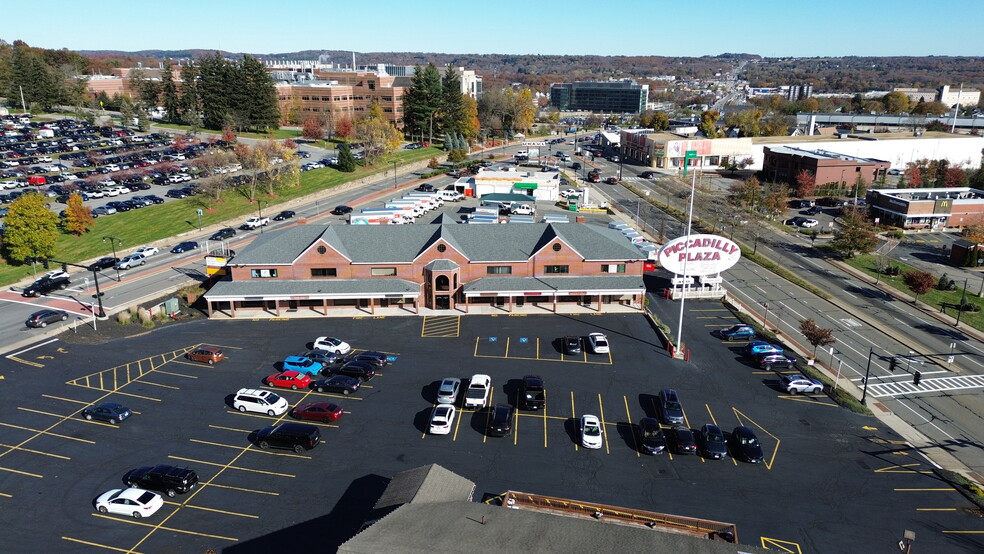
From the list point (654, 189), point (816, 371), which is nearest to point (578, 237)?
point (816, 371)

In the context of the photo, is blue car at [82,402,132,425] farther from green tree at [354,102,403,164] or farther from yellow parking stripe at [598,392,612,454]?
green tree at [354,102,403,164]

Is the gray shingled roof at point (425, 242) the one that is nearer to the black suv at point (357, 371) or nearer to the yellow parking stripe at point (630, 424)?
the black suv at point (357, 371)

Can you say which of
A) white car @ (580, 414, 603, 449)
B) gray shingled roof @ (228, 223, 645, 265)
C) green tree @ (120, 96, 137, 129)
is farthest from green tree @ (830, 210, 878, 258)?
green tree @ (120, 96, 137, 129)

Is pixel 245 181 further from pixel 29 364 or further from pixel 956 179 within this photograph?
pixel 956 179

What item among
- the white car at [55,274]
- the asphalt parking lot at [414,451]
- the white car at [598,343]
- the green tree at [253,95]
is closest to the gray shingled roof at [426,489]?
the asphalt parking lot at [414,451]

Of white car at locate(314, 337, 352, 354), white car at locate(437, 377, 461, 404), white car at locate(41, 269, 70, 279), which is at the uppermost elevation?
white car at locate(41, 269, 70, 279)

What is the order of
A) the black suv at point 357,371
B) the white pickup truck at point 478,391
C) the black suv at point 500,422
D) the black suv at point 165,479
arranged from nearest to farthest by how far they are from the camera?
the black suv at point 165,479 < the black suv at point 500,422 < the white pickup truck at point 478,391 < the black suv at point 357,371
